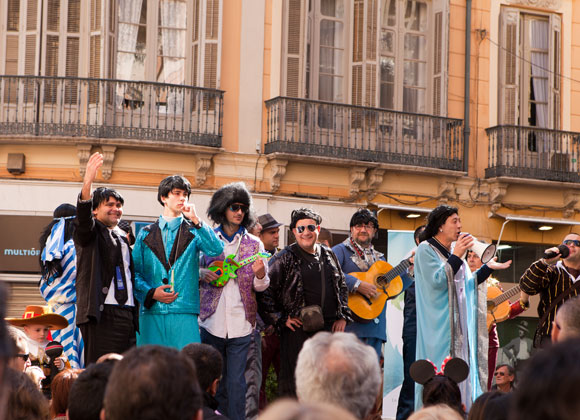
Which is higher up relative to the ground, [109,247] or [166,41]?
[166,41]

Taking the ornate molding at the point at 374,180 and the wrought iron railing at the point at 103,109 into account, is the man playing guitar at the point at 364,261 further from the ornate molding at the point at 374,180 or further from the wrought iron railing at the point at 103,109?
the ornate molding at the point at 374,180

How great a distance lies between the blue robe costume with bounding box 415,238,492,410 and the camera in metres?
8.18

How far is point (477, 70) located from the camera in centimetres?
1897

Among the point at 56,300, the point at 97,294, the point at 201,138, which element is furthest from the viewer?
the point at 201,138

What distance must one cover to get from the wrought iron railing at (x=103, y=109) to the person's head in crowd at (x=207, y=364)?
36.0 ft

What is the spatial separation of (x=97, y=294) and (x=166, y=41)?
1063cm

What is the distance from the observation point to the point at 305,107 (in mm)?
17406

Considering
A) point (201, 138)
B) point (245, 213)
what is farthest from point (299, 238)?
point (201, 138)

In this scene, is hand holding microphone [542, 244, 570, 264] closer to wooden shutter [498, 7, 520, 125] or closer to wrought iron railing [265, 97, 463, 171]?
wrought iron railing [265, 97, 463, 171]

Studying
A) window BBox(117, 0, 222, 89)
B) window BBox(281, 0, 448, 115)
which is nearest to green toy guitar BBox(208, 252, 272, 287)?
window BBox(117, 0, 222, 89)

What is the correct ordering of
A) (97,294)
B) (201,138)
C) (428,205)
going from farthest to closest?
(428,205) → (201,138) → (97,294)

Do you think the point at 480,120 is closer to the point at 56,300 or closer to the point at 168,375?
the point at 56,300

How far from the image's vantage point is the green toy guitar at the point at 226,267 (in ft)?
26.7

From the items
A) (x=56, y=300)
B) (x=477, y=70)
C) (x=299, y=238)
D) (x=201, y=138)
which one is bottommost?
(x=56, y=300)
